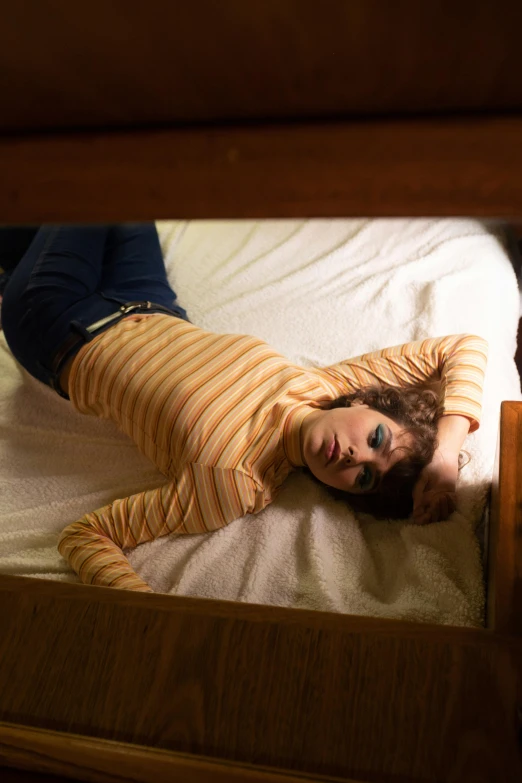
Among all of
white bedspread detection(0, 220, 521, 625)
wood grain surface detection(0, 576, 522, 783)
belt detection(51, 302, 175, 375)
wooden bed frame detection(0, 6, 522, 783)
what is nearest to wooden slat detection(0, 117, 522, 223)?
wooden bed frame detection(0, 6, 522, 783)

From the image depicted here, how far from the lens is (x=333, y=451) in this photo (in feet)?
3.02

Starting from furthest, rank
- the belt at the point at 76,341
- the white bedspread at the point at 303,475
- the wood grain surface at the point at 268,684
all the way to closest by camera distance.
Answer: the belt at the point at 76,341, the white bedspread at the point at 303,475, the wood grain surface at the point at 268,684

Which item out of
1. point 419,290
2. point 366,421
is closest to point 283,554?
point 366,421

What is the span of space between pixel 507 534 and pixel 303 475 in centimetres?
39

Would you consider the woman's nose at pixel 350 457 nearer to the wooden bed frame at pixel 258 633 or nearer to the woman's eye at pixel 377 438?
the woman's eye at pixel 377 438

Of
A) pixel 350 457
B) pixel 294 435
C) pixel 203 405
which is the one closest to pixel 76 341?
pixel 203 405

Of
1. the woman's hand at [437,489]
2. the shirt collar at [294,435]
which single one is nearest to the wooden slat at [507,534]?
the woman's hand at [437,489]

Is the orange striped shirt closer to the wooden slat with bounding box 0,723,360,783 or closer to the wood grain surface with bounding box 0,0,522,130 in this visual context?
the wooden slat with bounding box 0,723,360,783

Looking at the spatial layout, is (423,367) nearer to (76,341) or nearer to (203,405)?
(203,405)

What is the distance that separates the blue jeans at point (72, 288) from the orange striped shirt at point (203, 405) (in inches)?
2.3

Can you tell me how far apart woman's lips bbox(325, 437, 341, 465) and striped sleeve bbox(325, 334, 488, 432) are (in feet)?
0.60

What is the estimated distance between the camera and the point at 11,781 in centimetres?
56

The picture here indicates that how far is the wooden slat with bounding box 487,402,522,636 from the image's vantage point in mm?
603

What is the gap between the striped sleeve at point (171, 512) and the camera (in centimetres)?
94
